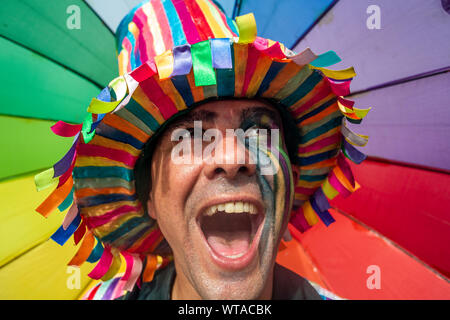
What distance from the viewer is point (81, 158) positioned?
1063mm

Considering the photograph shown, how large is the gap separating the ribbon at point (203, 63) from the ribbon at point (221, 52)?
0.02m

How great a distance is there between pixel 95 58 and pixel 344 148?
133 cm

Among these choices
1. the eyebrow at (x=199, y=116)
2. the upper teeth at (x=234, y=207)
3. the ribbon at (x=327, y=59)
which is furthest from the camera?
the eyebrow at (x=199, y=116)

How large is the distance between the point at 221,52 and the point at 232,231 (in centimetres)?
79

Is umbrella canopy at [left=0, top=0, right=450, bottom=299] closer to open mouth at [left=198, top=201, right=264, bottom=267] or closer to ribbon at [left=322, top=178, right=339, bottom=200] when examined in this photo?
ribbon at [left=322, top=178, right=339, bottom=200]

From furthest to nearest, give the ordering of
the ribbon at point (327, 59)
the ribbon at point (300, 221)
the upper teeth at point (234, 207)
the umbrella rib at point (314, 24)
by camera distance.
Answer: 1. the ribbon at point (300, 221)
2. the umbrella rib at point (314, 24)
3. the upper teeth at point (234, 207)
4. the ribbon at point (327, 59)

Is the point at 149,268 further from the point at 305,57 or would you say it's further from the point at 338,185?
the point at 305,57

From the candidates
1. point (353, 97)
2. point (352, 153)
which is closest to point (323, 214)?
point (352, 153)

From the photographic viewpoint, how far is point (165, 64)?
84cm

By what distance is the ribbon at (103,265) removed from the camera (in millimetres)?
1153

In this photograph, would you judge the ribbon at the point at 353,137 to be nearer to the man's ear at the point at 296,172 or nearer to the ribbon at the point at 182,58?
the man's ear at the point at 296,172

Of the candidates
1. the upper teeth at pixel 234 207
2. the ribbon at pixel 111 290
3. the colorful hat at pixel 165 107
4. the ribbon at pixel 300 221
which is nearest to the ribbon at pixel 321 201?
the colorful hat at pixel 165 107

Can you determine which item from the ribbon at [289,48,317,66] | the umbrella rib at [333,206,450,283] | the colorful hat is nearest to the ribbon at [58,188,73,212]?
the colorful hat

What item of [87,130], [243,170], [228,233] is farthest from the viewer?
[228,233]
